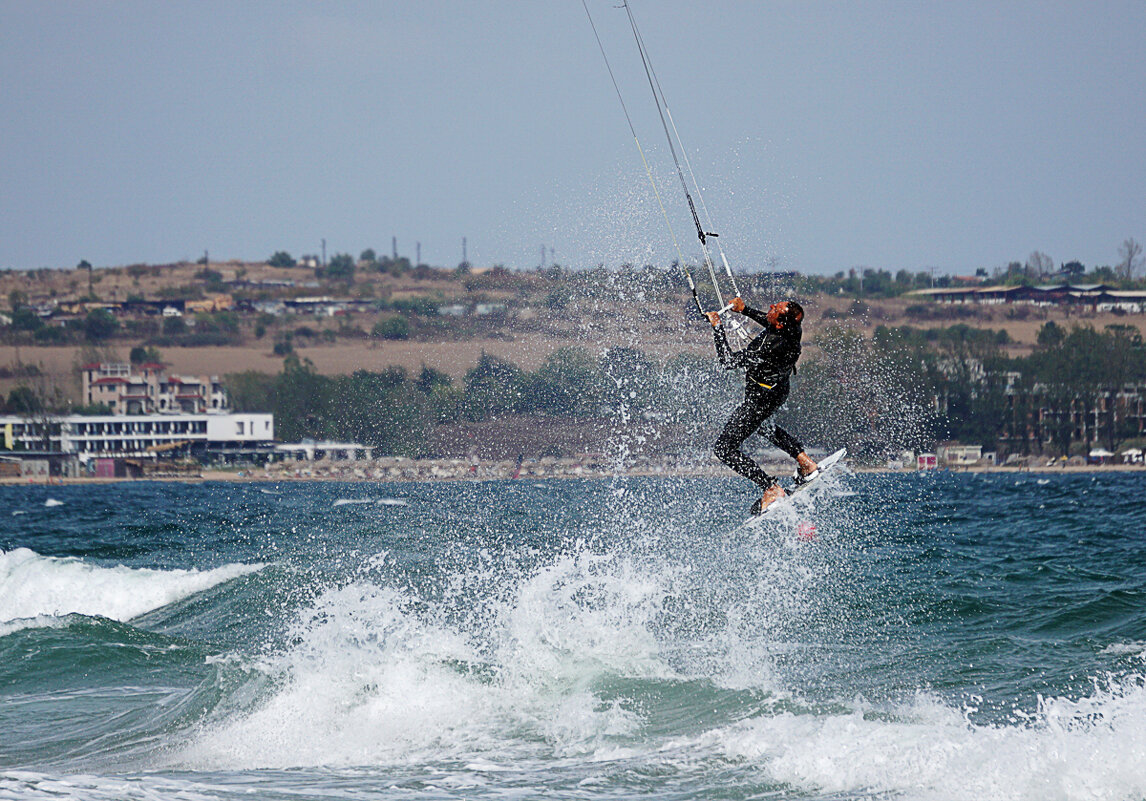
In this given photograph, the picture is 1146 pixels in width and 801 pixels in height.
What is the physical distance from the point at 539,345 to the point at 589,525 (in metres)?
37.7

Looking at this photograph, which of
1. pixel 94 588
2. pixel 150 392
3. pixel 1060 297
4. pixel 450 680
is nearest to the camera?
pixel 450 680

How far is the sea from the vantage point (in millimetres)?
7312

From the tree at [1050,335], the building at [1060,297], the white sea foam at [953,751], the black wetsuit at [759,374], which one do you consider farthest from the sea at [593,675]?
the building at [1060,297]

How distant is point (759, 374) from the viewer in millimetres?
9328

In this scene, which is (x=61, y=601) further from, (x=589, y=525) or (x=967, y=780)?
(x=967, y=780)

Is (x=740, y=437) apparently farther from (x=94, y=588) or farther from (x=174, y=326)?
(x=174, y=326)

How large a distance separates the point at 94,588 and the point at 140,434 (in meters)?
82.4

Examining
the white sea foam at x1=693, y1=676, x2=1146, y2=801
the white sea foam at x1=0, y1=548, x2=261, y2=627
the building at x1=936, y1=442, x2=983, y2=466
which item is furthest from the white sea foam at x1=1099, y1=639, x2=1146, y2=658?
the building at x1=936, y1=442, x2=983, y2=466

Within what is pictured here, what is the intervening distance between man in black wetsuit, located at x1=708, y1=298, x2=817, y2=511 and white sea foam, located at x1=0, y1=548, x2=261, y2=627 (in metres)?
9.93

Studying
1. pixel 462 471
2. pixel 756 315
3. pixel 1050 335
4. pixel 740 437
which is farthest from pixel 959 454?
pixel 756 315

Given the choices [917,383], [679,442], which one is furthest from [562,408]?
[917,383]

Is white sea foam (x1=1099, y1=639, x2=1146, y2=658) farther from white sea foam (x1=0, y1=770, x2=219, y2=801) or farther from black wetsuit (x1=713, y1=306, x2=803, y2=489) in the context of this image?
white sea foam (x1=0, y1=770, x2=219, y2=801)

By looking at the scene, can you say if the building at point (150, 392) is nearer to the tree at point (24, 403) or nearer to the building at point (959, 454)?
the tree at point (24, 403)

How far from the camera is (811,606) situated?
13.6 meters
